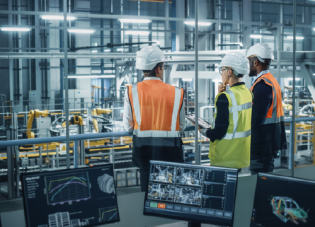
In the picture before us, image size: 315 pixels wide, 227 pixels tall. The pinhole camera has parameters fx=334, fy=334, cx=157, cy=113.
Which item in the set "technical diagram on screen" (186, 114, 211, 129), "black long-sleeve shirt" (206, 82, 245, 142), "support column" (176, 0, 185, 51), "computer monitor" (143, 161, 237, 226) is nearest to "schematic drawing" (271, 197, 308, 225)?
"computer monitor" (143, 161, 237, 226)

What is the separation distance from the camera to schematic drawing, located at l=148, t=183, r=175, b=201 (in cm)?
176

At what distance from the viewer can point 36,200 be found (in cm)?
157

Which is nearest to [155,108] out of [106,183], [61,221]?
[106,183]

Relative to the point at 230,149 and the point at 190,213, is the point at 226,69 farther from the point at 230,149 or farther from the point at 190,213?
the point at 190,213

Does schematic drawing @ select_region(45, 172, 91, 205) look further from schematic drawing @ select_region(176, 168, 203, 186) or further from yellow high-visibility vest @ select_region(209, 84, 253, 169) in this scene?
yellow high-visibility vest @ select_region(209, 84, 253, 169)

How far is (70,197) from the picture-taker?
1.64 meters

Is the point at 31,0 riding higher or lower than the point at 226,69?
higher

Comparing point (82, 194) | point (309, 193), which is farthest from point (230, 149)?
point (82, 194)

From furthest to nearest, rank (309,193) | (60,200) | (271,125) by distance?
(271,125)
(60,200)
(309,193)

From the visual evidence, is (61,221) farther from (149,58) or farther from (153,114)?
(149,58)

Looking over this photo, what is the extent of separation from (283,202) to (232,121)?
0.83m

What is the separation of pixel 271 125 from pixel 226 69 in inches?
24.0

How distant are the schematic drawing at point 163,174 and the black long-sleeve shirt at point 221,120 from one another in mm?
660

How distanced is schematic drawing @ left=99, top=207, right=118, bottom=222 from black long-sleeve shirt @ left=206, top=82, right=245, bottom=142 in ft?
3.02
